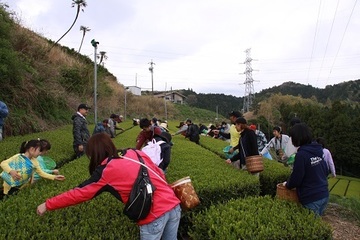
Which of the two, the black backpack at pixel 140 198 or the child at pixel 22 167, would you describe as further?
the child at pixel 22 167

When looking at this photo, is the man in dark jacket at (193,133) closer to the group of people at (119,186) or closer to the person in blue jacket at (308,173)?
the person in blue jacket at (308,173)

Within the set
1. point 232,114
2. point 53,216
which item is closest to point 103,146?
point 53,216

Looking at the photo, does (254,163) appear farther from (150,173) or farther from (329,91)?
(329,91)

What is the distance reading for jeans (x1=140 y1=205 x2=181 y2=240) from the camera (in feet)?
9.47

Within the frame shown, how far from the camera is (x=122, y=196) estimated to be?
2.77 m

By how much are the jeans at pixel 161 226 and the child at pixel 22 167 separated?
2480 mm

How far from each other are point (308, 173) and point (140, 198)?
2412mm

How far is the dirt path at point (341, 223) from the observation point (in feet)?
17.4

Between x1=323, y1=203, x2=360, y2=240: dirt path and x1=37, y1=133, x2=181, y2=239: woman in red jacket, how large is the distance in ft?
10.9

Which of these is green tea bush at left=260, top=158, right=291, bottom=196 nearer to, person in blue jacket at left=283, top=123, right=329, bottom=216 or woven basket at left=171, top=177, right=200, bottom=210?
person in blue jacket at left=283, top=123, right=329, bottom=216

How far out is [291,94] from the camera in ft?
306

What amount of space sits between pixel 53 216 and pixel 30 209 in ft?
1.62

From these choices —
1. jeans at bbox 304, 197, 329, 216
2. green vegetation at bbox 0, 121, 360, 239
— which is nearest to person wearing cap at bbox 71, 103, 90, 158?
green vegetation at bbox 0, 121, 360, 239

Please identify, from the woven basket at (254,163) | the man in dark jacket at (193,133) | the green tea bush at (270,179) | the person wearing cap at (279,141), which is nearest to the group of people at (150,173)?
the woven basket at (254,163)
